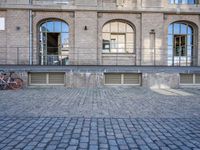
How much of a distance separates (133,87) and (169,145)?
9.14 meters

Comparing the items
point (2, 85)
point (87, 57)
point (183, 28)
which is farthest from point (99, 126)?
point (183, 28)

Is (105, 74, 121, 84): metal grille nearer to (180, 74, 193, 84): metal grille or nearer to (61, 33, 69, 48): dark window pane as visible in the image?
(180, 74, 193, 84): metal grille

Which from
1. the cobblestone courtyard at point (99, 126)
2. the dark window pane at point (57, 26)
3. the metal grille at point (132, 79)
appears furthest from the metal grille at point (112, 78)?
the dark window pane at point (57, 26)

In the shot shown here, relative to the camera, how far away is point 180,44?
18.2 m

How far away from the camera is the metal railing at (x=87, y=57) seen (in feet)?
51.7

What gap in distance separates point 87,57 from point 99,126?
11.2 metres

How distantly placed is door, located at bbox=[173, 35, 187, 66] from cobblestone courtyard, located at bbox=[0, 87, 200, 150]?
11.3m

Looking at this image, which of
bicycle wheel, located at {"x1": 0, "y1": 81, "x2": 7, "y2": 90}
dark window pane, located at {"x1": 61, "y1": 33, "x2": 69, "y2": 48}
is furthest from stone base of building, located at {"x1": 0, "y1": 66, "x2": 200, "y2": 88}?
dark window pane, located at {"x1": 61, "y1": 33, "x2": 69, "y2": 48}

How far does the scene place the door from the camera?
18023 millimetres

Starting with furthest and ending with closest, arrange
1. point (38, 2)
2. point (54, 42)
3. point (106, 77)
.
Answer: point (54, 42)
point (38, 2)
point (106, 77)

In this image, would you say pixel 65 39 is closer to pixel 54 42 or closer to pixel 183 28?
pixel 54 42

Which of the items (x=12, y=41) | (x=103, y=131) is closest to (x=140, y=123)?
(x=103, y=131)

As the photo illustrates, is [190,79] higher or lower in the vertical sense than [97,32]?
lower

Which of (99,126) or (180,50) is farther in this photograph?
(180,50)
